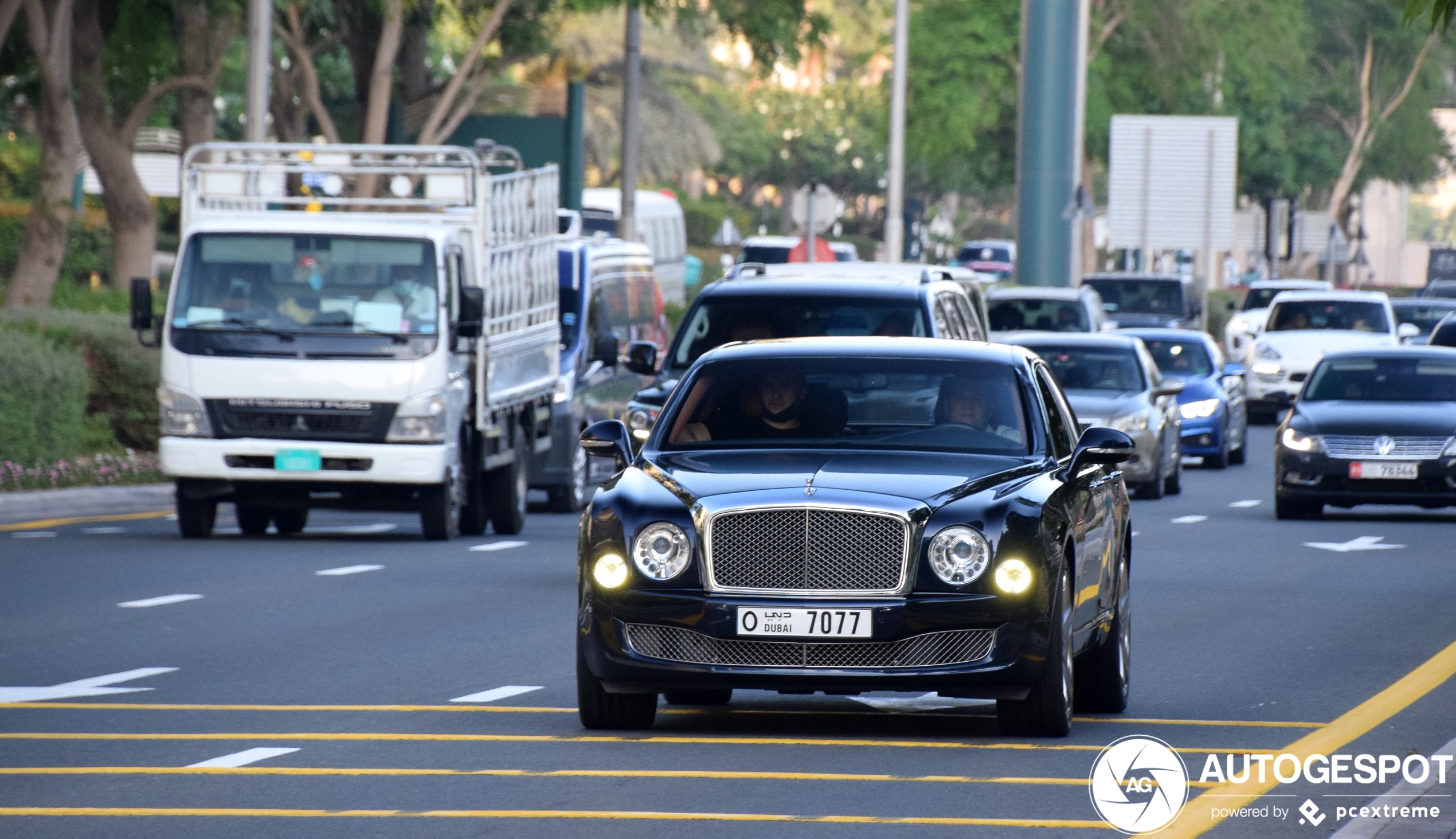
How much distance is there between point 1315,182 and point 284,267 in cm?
6294

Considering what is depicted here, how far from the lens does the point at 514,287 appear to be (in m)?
21.7

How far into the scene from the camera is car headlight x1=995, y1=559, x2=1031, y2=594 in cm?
955

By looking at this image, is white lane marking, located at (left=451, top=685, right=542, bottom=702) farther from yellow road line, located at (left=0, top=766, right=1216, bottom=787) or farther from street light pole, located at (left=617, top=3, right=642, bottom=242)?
street light pole, located at (left=617, top=3, right=642, bottom=242)

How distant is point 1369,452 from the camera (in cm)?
2252

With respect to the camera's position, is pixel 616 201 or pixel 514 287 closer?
pixel 514 287

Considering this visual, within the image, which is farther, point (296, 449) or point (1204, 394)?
point (1204, 394)

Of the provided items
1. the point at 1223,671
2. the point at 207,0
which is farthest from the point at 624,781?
the point at 207,0

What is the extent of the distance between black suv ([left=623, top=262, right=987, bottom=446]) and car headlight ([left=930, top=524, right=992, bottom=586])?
296 inches

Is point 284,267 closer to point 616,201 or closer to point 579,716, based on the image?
point 579,716

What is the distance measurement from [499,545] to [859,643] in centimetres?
1057

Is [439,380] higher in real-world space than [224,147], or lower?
lower

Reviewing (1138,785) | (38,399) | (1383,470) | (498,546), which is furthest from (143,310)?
(1138,785)

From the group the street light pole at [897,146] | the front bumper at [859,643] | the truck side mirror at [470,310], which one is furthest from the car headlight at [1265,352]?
the front bumper at [859,643]

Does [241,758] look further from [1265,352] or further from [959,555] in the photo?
[1265,352]
